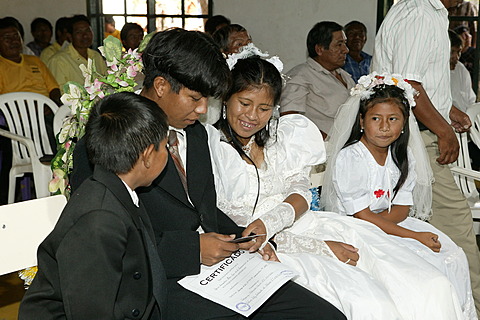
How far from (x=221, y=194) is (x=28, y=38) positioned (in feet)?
19.2

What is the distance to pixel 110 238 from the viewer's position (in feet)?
5.35

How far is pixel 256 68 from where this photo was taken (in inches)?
98.7

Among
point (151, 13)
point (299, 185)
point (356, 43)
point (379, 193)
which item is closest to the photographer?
point (299, 185)

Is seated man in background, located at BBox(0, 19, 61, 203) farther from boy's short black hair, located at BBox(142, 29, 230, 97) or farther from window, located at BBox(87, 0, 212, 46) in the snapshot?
boy's short black hair, located at BBox(142, 29, 230, 97)

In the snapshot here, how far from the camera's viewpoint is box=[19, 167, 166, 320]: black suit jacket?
1.61 meters

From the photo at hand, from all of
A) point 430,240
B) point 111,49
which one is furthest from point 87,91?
point 430,240

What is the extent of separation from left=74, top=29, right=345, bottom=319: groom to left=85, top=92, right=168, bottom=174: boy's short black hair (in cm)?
29

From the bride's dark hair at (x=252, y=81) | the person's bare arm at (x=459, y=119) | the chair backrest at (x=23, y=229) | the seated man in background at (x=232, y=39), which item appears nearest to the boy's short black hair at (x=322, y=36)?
the seated man in background at (x=232, y=39)

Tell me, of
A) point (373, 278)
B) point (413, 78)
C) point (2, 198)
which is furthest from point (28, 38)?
point (373, 278)

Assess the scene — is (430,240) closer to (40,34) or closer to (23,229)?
(23,229)

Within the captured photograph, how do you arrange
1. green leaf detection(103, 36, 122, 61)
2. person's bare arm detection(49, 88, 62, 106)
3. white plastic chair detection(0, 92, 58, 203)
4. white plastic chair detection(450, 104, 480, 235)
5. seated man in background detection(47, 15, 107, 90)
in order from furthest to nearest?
seated man in background detection(47, 15, 107, 90) < person's bare arm detection(49, 88, 62, 106) < white plastic chair detection(0, 92, 58, 203) < white plastic chair detection(450, 104, 480, 235) < green leaf detection(103, 36, 122, 61)

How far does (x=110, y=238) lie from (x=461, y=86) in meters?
4.63

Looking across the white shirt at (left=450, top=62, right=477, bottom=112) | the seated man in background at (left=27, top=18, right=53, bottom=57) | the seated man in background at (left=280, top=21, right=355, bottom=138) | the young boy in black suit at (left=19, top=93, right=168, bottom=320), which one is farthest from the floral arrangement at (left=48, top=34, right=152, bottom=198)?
the seated man in background at (left=27, top=18, right=53, bottom=57)

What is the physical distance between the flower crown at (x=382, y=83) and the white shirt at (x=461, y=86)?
291 centimetres
